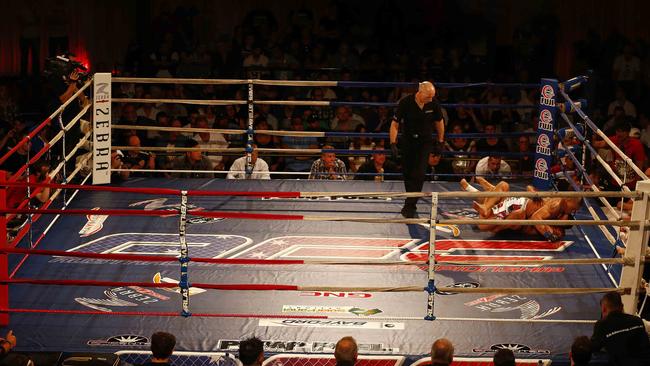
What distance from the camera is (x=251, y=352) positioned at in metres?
5.01

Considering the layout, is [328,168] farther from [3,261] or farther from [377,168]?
[3,261]

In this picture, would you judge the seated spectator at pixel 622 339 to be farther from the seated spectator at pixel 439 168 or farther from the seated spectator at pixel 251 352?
the seated spectator at pixel 439 168

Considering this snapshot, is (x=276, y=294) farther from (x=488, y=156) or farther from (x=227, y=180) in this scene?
(x=488, y=156)

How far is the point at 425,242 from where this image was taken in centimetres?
745

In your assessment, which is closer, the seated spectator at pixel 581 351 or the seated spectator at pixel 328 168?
A: the seated spectator at pixel 581 351

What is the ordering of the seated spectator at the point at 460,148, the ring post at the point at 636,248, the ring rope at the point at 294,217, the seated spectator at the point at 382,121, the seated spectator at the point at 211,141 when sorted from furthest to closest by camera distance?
1. the seated spectator at the point at 382,121
2. the seated spectator at the point at 211,141
3. the seated spectator at the point at 460,148
4. the ring post at the point at 636,248
5. the ring rope at the point at 294,217

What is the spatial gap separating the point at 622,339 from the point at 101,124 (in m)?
5.30

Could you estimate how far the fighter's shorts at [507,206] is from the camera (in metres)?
7.78

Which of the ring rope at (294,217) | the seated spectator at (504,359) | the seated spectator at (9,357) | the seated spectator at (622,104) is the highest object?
the seated spectator at (622,104)

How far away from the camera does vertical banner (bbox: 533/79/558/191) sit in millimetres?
8523

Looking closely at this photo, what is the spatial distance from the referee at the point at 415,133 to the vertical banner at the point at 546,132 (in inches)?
49.2

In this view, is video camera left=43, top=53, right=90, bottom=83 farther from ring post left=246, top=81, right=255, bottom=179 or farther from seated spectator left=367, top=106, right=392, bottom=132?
seated spectator left=367, top=106, right=392, bottom=132

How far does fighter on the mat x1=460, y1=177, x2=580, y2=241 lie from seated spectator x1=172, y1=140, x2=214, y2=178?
121 inches

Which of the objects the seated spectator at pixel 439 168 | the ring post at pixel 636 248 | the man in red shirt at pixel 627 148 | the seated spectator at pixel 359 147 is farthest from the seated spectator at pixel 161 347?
the man in red shirt at pixel 627 148
